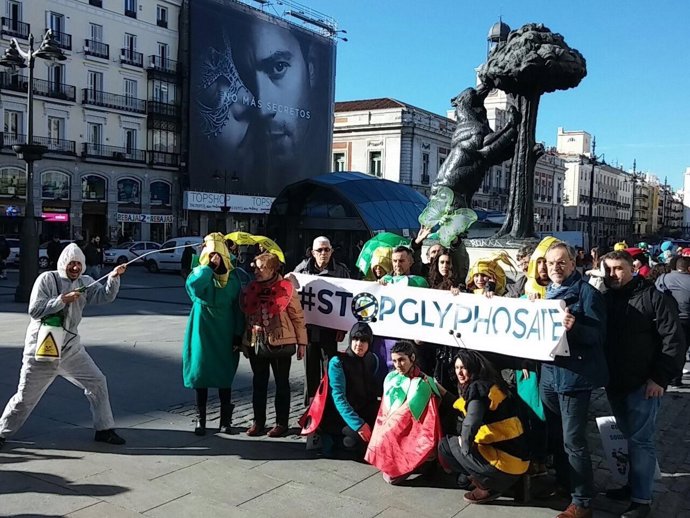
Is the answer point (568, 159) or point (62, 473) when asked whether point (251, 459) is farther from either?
point (568, 159)

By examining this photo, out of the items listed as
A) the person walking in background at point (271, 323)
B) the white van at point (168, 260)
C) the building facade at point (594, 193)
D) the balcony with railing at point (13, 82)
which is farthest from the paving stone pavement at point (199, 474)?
the building facade at point (594, 193)

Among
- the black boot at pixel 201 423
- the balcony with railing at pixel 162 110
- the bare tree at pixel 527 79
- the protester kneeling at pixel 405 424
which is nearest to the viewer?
the protester kneeling at pixel 405 424

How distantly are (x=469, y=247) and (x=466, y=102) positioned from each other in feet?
8.08

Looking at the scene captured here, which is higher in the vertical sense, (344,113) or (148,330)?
(344,113)

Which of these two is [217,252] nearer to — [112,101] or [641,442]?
[641,442]

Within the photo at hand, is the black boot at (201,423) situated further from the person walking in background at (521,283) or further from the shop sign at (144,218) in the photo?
the shop sign at (144,218)

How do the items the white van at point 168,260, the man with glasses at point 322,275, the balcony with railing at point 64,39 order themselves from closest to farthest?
the man with glasses at point 322,275 → the white van at point 168,260 → the balcony with railing at point 64,39

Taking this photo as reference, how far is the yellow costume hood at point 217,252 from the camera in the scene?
543 centimetres

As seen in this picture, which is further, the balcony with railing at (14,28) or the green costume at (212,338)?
the balcony with railing at (14,28)

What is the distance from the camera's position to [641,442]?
420 centimetres

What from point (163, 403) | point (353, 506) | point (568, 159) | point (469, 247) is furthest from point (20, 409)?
point (568, 159)

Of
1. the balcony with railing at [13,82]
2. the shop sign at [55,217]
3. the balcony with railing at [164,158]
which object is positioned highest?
the balcony with railing at [13,82]

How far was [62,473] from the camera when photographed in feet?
15.2

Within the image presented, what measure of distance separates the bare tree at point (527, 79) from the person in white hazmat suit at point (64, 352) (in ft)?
25.4
